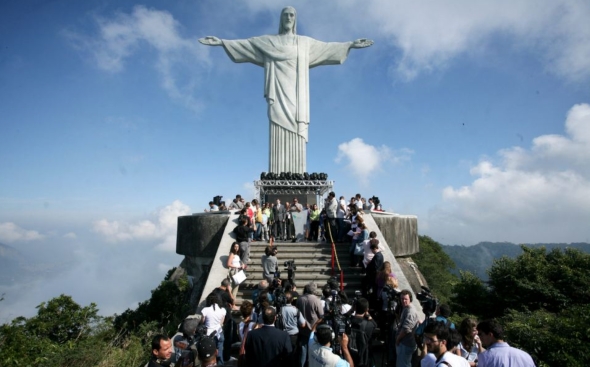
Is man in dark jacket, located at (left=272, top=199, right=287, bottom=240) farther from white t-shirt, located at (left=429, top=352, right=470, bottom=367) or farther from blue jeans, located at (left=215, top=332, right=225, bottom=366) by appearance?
white t-shirt, located at (left=429, top=352, right=470, bottom=367)

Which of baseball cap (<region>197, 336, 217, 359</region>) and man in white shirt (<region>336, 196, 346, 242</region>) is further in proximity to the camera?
man in white shirt (<region>336, 196, 346, 242</region>)

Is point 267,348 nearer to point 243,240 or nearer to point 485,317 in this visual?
point 243,240

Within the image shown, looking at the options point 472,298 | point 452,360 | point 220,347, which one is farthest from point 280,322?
point 472,298

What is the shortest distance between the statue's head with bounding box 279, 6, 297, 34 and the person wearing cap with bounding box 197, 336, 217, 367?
54.0ft

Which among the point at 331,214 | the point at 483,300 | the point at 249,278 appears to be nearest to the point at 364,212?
the point at 331,214

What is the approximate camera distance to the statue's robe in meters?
17.0

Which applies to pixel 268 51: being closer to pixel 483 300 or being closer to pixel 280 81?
pixel 280 81

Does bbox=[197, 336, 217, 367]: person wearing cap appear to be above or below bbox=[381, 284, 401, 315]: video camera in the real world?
below

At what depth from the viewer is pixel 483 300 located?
504 inches

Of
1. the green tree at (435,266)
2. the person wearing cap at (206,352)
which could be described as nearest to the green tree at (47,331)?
the person wearing cap at (206,352)

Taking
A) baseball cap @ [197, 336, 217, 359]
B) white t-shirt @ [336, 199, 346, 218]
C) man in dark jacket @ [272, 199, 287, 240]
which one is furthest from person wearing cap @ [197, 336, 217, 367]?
man in dark jacket @ [272, 199, 287, 240]

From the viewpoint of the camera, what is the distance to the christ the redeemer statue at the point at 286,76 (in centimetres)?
1705

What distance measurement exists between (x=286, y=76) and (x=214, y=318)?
13.9m

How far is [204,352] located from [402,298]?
230cm
